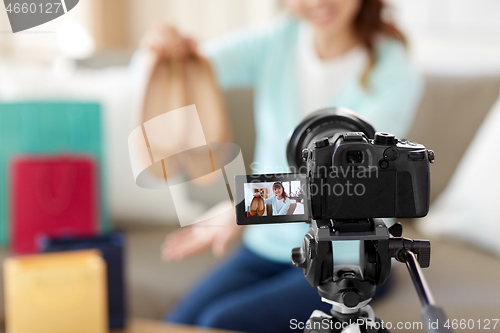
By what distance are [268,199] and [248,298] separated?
594mm

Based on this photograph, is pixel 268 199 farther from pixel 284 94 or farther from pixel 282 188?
pixel 284 94

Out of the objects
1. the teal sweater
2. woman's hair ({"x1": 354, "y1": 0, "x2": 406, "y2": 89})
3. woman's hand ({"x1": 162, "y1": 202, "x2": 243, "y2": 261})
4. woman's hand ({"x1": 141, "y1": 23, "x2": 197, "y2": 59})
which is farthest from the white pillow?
woman's hand ({"x1": 141, "y1": 23, "x2": 197, "y2": 59})

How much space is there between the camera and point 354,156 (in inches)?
13.1

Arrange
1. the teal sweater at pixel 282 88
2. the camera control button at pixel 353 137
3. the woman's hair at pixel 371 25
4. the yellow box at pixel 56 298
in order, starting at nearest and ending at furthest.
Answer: the camera control button at pixel 353 137, the yellow box at pixel 56 298, the teal sweater at pixel 282 88, the woman's hair at pixel 371 25

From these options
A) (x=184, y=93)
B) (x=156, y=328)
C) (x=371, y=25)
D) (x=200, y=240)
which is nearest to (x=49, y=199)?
(x=200, y=240)

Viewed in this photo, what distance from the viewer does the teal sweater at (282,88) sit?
0.90 meters

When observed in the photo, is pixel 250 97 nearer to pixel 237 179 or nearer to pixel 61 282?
pixel 61 282

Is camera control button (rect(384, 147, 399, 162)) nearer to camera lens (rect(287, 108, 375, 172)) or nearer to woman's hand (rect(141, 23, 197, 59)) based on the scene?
camera lens (rect(287, 108, 375, 172))

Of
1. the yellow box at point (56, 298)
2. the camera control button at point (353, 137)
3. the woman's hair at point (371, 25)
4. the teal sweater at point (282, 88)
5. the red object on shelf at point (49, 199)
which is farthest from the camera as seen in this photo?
the red object on shelf at point (49, 199)

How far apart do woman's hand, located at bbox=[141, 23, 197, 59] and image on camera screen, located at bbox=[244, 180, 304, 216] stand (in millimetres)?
576

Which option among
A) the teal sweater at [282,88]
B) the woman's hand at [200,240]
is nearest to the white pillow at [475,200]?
the teal sweater at [282,88]

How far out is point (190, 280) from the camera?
3.65ft

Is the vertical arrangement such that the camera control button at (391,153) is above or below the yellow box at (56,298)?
above

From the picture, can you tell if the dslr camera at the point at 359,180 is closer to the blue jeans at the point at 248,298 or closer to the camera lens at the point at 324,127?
the camera lens at the point at 324,127
